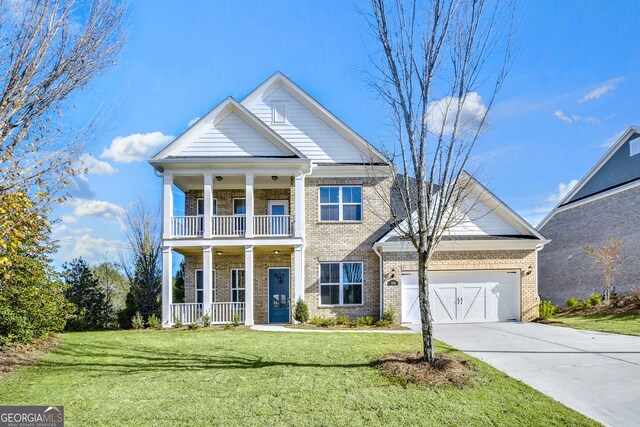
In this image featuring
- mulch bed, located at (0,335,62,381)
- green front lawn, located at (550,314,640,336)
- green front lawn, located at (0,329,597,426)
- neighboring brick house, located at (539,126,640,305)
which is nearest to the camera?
green front lawn, located at (0,329,597,426)

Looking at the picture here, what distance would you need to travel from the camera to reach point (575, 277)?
23.3 metres

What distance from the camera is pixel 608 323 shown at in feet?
48.8

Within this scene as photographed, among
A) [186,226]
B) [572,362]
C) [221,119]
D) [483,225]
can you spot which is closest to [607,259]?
[483,225]

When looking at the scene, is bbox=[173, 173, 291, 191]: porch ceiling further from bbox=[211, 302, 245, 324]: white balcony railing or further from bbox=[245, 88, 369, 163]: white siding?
bbox=[211, 302, 245, 324]: white balcony railing

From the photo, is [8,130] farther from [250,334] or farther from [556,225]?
[556,225]

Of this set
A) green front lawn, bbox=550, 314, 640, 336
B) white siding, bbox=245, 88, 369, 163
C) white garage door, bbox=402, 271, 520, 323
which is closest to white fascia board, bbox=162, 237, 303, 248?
white siding, bbox=245, 88, 369, 163

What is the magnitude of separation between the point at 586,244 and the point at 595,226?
106 centimetres

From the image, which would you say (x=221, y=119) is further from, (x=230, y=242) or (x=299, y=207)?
(x=230, y=242)

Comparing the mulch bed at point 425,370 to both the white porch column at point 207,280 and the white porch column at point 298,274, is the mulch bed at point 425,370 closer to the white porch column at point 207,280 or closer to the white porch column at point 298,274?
the white porch column at point 298,274

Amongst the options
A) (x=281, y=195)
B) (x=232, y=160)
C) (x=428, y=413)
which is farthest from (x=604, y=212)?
(x=428, y=413)

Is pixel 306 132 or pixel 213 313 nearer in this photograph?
pixel 213 313

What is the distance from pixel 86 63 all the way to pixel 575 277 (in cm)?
2418

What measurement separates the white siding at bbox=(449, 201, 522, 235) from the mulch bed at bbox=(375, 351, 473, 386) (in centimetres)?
947

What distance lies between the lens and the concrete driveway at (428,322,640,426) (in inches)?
253
